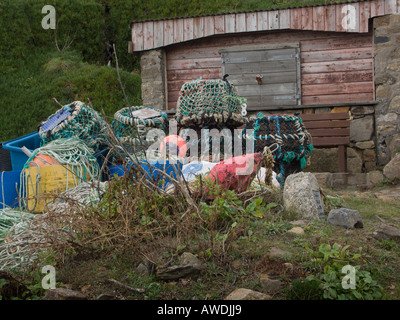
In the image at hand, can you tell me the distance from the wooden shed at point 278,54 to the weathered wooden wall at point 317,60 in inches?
0.8

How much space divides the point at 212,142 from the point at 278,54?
5.61 m

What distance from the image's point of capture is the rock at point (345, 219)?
3473 mm

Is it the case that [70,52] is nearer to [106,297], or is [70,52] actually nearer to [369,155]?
[369,155]

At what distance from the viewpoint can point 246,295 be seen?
2387 mm

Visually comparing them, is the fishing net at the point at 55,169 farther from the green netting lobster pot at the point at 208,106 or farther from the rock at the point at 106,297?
the rock at the point at 106,297

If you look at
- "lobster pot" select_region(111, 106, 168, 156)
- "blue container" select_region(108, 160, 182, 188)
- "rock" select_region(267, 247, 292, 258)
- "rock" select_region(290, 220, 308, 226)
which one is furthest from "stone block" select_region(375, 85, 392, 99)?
"rock" select_region(267, 247, 292, 258)

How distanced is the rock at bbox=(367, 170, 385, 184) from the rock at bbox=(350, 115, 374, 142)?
2.75 feet

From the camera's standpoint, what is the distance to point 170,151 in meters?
4.94

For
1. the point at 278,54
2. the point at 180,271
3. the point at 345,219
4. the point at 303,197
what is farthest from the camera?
the point at 278,54

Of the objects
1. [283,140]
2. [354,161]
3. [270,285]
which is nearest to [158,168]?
[283,140]

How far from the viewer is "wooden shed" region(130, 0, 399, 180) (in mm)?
9406

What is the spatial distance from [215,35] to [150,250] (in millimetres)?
8116
